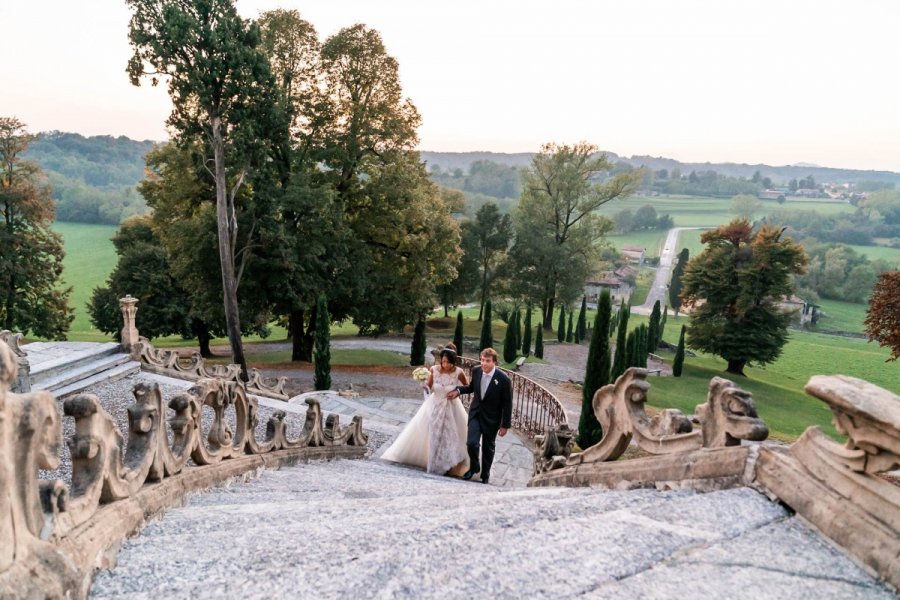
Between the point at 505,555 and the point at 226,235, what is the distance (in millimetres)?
17676

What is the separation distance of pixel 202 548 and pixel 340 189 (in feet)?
69.2

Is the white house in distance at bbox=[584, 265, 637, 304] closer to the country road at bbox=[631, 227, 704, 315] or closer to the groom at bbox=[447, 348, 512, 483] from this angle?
the country road at bbox=[631, 227, 704, 315]

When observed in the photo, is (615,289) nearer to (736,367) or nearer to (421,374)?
(736,367)

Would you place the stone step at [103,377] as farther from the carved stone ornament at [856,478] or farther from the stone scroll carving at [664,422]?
the carved stone ornament at [856,478]

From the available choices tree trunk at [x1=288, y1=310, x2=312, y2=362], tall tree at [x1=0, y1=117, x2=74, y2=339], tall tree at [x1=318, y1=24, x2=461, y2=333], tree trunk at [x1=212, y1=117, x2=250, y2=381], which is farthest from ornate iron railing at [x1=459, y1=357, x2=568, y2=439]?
tall tree at [x1=0, y1=117, x2=74, y2=339]

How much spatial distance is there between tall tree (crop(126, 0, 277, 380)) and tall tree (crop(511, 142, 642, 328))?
2700cm

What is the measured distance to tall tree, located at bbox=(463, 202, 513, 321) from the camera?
43.4 meters

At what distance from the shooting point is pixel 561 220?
141ft

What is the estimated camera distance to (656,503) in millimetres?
2783

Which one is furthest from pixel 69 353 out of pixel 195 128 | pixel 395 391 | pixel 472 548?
pixel 472 548

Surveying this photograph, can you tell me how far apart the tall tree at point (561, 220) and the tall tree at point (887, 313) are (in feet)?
69.8

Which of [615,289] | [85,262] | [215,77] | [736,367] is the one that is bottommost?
[736,367]

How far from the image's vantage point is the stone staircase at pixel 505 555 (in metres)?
1.92

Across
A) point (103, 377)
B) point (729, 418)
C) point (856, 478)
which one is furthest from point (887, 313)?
point (103, 377)
